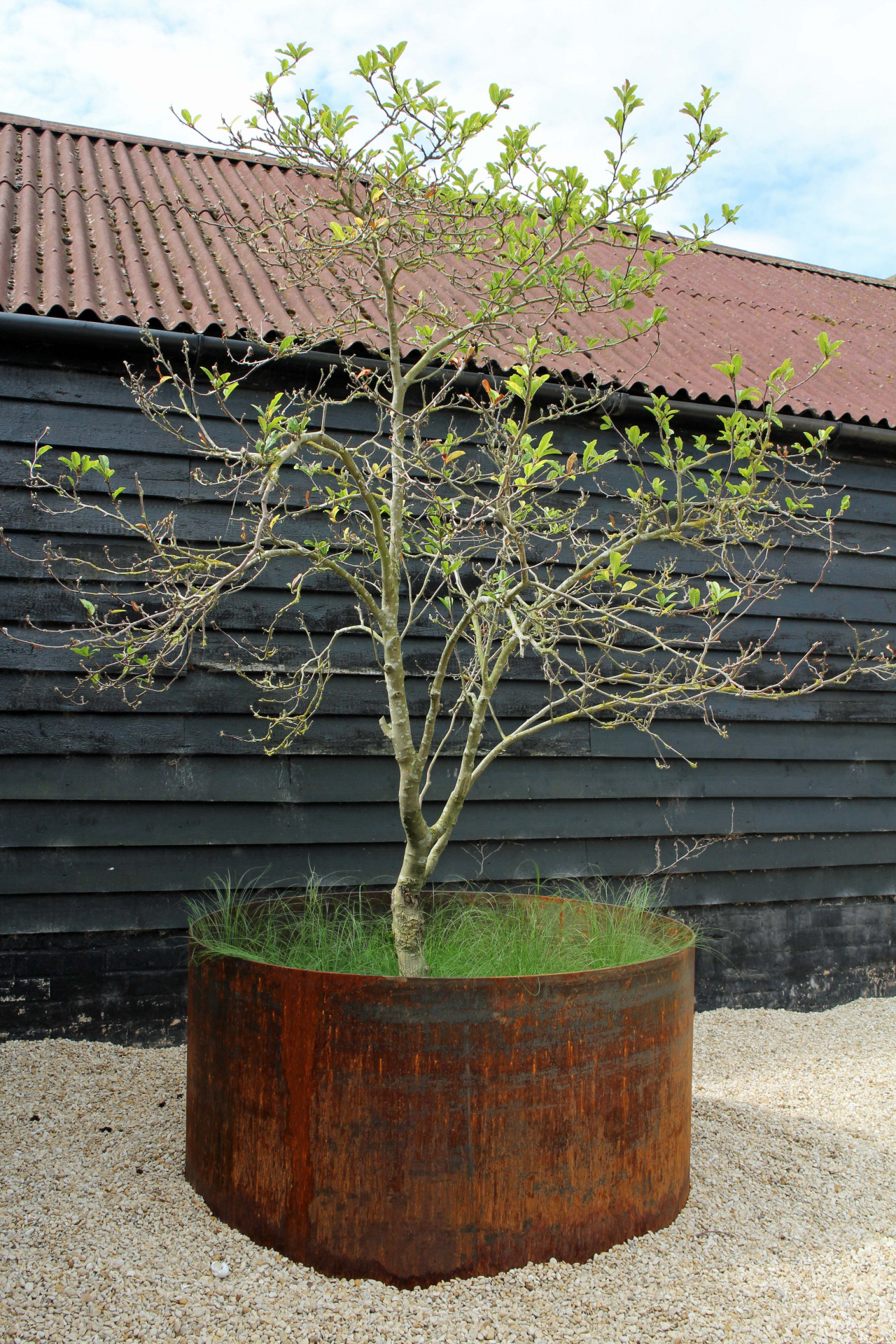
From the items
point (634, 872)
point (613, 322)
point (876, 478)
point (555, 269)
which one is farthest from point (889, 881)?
point (555, 269)

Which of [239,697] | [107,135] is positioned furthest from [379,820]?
[107,135]

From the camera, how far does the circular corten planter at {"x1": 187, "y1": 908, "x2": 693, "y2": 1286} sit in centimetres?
210

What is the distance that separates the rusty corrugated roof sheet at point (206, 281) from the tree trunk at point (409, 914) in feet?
8.12

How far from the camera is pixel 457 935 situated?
2914mm

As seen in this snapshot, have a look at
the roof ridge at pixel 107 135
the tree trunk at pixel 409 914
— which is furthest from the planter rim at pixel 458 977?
the roof ridge at pixel 107 135

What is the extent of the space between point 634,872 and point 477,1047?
8.29 ft

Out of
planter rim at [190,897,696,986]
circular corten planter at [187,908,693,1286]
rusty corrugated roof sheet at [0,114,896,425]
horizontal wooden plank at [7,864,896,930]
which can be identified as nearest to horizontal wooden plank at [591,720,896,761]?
horizontal wooden plank at [7,864,896,930]

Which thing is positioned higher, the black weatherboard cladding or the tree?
the tree

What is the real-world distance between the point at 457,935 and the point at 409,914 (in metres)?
0.38

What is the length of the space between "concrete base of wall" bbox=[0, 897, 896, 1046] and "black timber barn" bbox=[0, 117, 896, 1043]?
0.04 feet

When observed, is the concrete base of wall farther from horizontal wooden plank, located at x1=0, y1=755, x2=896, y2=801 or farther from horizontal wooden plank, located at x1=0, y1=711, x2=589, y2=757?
horizontal wooden plank, located at x1=0, y1=711, x2=589, y2=757

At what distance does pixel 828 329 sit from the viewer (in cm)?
630

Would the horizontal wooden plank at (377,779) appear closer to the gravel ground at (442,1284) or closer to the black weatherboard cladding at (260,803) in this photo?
the black weatherboard cladding at (260,803)

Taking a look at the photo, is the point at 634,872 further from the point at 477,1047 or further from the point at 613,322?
the point at 613,322
